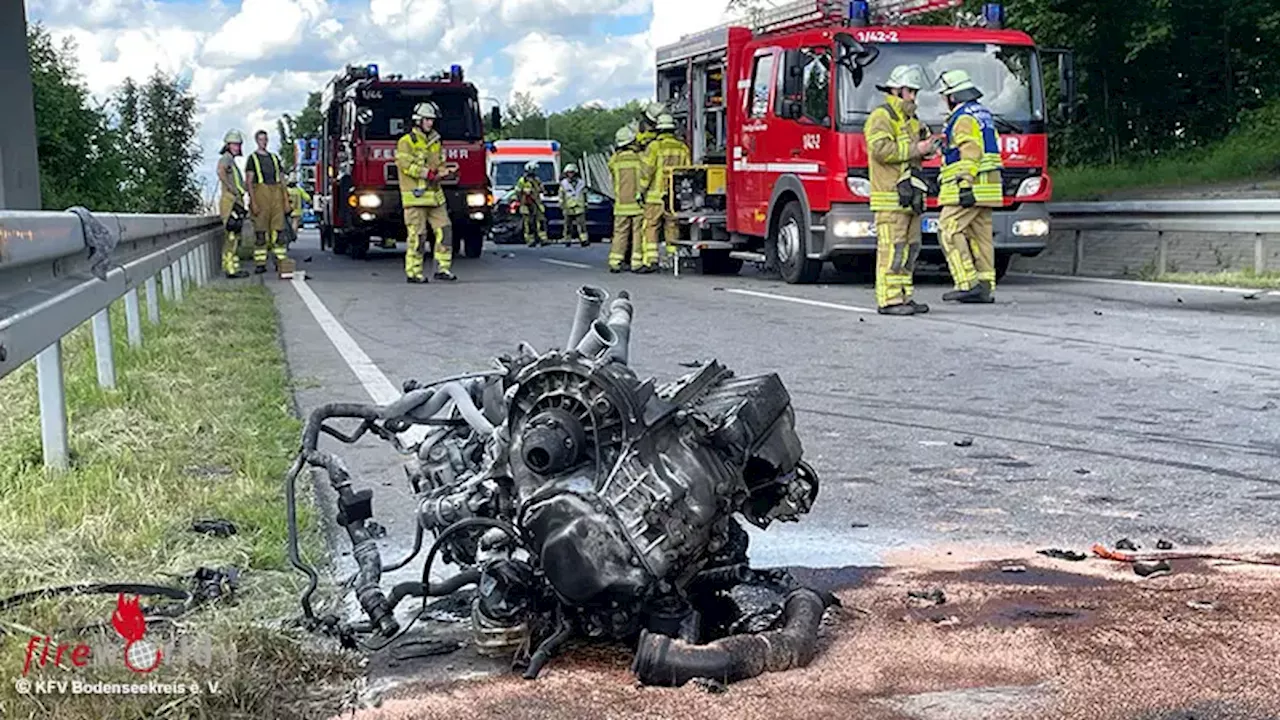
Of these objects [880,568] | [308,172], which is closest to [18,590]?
[880,568]

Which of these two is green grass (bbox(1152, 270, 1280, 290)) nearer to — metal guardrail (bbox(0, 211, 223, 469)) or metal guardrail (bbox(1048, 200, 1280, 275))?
metal guardrail (bbox(1048, 200, 1280, 275))

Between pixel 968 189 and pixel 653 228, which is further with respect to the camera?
pixel 653 228

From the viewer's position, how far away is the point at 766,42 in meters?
16.1

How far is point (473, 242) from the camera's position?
915 inches

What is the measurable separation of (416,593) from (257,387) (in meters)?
3.78

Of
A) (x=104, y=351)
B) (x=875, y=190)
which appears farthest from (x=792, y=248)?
(x=104, y=351)

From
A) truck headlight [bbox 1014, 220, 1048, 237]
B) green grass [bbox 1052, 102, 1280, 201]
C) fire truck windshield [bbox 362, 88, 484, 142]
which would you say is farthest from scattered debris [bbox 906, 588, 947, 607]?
fire truck windshield [bbox 362, 88, 484, 142]

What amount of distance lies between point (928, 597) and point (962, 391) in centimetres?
353

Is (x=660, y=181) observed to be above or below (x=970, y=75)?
below

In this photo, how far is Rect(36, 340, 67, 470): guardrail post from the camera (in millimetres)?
4766

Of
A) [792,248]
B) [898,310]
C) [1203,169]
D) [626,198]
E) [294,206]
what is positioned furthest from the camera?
[294,206]

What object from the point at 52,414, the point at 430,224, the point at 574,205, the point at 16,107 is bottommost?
the point at 52,414

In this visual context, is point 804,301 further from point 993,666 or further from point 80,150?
point 80,150

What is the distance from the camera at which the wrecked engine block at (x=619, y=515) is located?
9.86 ft
